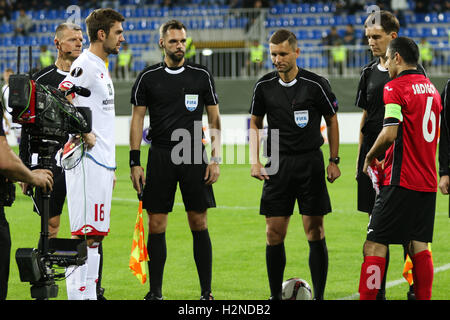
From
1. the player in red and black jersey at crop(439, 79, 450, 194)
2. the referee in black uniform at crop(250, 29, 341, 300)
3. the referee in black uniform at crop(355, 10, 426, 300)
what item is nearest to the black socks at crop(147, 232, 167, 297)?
the referee in black uniform at crop(250, 29, 341, 300)

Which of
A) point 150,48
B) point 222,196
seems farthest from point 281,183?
point 150,48

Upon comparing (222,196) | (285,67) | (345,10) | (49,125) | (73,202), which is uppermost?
(345,10)

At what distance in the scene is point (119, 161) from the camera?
57.8 ft

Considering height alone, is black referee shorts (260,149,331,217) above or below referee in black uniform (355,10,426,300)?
below

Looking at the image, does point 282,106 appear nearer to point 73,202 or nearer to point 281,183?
point 281,183

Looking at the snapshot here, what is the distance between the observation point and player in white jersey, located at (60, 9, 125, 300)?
5645 millimetres

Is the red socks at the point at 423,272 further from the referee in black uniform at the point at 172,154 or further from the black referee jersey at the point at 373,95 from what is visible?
the referee in black uniform at the point at 172,154

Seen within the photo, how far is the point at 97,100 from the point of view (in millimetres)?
5742

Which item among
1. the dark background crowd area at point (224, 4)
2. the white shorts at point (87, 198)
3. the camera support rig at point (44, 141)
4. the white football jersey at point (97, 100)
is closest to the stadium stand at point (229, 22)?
the dark background crowd area at point (224, 4)

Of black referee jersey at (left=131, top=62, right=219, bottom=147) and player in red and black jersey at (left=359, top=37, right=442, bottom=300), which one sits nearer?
player in red and black jersey at (left=359, top=37, right=442, bottom=300)

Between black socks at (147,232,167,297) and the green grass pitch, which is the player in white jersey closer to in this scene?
black socks at (147,232,167,297)

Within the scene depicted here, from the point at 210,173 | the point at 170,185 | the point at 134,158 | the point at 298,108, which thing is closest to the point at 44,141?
the point at 134,158

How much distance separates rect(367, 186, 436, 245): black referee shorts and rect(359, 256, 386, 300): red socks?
144 mm
